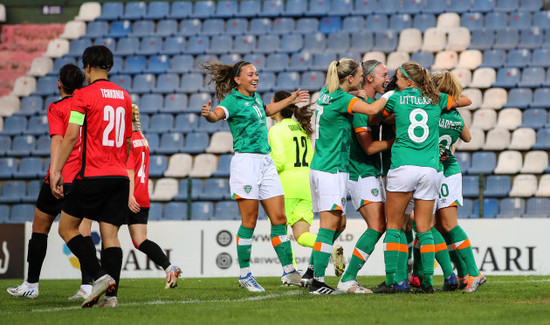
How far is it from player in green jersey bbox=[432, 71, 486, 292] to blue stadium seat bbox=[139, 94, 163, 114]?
11151 mm

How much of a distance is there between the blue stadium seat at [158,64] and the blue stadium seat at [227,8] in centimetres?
181

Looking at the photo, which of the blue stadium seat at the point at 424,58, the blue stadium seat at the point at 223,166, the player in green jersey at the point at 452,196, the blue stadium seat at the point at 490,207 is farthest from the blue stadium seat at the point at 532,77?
the player in green jersey at the point at 452,196

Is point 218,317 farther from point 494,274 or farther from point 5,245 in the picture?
point 5,245

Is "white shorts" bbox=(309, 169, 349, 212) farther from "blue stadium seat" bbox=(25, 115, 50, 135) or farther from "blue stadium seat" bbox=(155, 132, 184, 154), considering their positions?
"blue stadium seat" bbox=(25, 115, 50, 135)

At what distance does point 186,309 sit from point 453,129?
3121 mm

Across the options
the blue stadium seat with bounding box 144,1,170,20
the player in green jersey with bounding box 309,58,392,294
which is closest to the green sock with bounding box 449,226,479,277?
the player in green jersey with bounding box 309,58,392,294

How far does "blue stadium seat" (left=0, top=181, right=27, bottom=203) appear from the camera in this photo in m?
16.2

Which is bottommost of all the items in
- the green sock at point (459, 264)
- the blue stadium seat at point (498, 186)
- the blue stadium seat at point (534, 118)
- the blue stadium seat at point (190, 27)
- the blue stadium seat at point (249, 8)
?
the green sock at point (459, 264)

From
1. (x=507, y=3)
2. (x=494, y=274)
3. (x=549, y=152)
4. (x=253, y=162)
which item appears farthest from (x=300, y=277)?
(x=507, y=3)

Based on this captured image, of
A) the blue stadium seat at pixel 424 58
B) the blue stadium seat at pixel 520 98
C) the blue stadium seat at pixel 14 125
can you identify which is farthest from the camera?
the blue stadium seat at pixel 14 125

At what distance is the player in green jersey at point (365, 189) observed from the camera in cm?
732

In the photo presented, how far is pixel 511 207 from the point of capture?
565 inches

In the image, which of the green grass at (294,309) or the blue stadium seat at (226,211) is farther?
the blue stadium seat at (226,211)

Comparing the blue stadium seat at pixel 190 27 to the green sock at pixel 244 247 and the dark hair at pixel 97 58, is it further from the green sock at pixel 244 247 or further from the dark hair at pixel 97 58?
the dark hair at pixel 97 58
